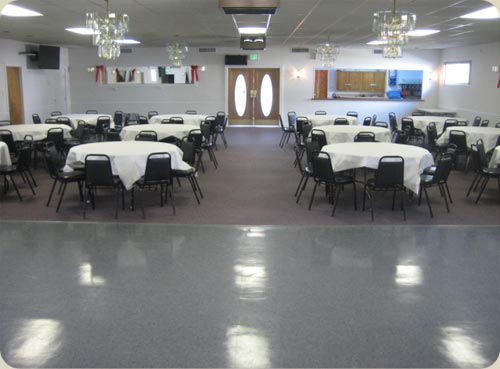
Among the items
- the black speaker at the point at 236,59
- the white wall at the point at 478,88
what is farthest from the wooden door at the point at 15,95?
the white wall at the point at 478,88

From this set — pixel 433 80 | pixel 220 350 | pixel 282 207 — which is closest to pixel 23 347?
pixel 220 350

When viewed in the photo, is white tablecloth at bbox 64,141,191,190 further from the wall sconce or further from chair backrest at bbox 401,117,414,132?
the wall sconce

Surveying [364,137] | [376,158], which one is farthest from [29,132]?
[376,158]

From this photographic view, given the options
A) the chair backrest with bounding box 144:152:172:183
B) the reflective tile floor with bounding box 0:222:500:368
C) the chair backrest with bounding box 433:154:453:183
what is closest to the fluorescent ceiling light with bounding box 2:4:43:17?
the chair backrest with bounding box 144:152:172:183

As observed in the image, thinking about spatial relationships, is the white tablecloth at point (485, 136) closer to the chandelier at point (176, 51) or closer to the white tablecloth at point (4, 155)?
the chandelier at point (176, 51)

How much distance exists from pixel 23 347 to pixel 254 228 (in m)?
3.34

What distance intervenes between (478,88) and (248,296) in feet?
47.2

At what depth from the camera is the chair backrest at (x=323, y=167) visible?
22.9ft

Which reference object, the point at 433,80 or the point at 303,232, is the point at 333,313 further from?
the point at 433,80

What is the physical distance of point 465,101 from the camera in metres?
17.2

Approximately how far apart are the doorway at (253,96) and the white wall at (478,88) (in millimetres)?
6462

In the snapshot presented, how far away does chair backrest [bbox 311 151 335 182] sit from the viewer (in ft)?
22.9

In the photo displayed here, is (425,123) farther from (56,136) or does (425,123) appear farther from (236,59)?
(56,136)

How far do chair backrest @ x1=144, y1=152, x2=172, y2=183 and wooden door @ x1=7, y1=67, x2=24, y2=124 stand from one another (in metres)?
11.1
